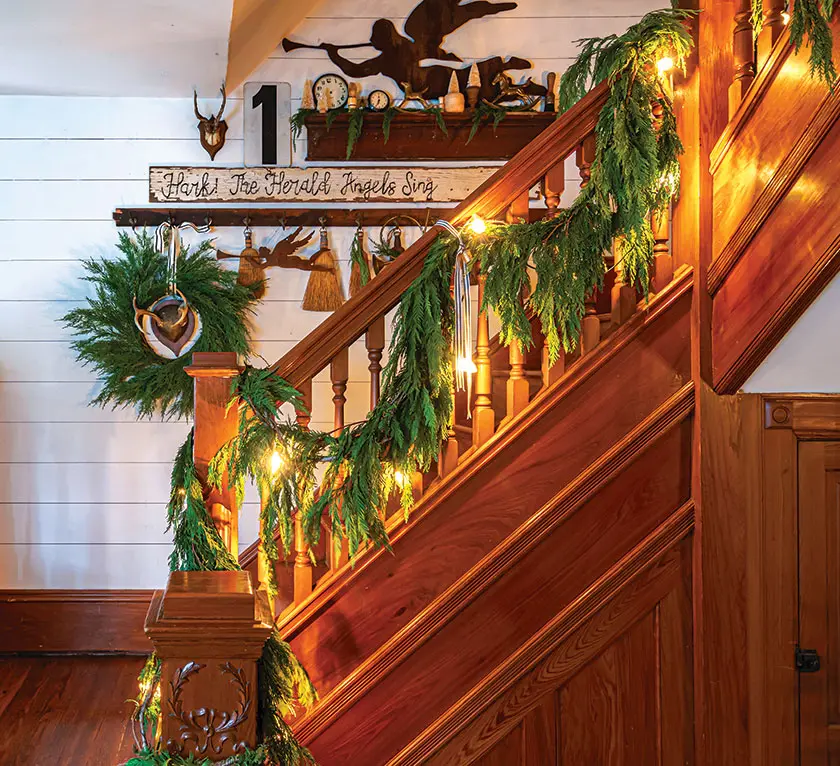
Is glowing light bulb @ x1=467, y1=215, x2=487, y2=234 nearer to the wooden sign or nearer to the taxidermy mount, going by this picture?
the wooden sign

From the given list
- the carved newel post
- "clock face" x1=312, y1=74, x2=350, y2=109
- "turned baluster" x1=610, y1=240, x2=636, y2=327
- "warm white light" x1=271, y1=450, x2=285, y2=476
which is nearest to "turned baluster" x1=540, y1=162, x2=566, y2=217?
"turned baluster" x1=610, y1=240, x2=636, y2=327

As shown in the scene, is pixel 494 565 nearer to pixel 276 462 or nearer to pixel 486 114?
pixel 276 462

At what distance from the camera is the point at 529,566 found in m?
2.20

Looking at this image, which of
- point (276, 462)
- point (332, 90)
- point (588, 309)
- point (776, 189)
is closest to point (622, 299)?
point (588, 309)

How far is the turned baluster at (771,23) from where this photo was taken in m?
2.04

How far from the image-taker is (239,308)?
3701mm

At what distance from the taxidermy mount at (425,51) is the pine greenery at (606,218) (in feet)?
Answer: 5.47

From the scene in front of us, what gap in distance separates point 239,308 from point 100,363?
638mm

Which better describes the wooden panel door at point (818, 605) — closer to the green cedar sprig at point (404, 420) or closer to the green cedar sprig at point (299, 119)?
the green cedar sprig at point (404, 420)

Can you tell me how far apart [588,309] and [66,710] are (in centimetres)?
244

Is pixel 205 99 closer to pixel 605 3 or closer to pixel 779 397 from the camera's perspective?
pixel 605 3

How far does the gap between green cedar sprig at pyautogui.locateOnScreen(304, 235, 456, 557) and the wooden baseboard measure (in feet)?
6.65

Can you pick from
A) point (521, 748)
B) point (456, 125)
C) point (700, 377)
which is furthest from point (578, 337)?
point (456, 125)

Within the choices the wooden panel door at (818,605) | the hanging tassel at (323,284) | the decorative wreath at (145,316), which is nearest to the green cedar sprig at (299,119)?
the hanging tassel at (323,284)
